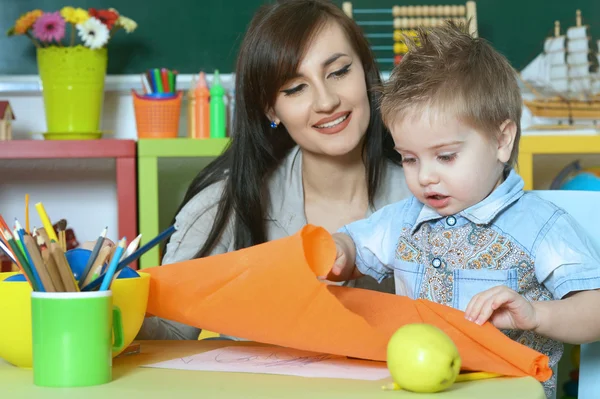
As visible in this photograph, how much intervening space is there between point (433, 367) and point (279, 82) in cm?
93

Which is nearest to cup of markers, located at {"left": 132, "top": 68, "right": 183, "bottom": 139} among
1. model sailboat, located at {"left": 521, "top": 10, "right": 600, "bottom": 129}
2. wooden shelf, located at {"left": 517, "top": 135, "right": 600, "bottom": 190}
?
wooden shelf, located at {"left": 517, "top": 135, "right": 600, "bottom": 190}

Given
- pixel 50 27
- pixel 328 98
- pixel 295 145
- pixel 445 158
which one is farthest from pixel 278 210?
pixel 50 27

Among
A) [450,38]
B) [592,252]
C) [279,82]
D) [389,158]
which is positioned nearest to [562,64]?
[389,158]

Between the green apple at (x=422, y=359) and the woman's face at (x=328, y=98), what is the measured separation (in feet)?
2.68

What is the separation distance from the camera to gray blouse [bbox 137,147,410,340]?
61.9 inches

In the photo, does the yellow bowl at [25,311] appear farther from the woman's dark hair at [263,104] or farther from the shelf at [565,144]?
the shelf at [565,144]

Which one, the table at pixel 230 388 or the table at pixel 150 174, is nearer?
the table at pixel 230 388

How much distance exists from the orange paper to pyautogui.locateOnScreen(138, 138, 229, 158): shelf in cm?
142

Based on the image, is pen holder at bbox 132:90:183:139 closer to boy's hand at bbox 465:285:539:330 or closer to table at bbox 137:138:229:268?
table at bbox 137:138:229:268

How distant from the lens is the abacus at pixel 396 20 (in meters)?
2.56

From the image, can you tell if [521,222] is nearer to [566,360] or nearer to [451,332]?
[451,332]

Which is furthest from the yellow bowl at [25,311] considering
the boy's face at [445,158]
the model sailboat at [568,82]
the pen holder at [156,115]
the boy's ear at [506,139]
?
the model sailboat at [568,82]

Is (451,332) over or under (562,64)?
under

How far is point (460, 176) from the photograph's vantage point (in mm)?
1047
